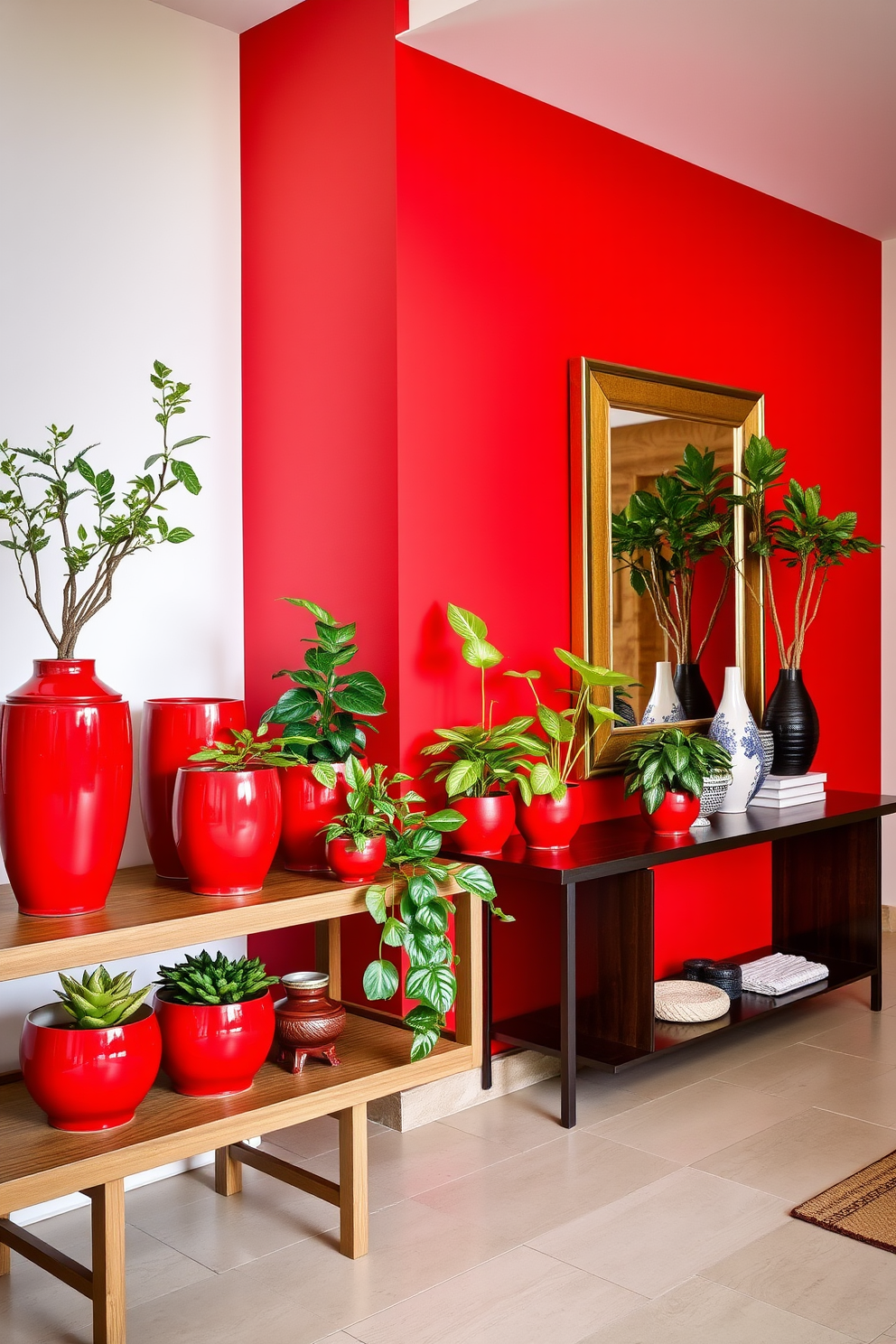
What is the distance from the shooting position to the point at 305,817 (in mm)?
2480

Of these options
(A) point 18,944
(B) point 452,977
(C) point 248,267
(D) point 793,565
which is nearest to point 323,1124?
(B) point 452,977

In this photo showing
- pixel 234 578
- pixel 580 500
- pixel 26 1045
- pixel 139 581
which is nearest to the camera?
pixel 26 1045

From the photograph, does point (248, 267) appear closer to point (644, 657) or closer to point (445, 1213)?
point (644, 657)

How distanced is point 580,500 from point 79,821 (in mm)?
1729

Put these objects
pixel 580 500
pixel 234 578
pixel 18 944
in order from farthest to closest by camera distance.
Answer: pixel 580 500, pixel 234 578, pixel 18 944

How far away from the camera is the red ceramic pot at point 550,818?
2.91 metres

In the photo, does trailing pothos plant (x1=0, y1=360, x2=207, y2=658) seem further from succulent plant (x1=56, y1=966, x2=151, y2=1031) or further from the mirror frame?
the mirror frame

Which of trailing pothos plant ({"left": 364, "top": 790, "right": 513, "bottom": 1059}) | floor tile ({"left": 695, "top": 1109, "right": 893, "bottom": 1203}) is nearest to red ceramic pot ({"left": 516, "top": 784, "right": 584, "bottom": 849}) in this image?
trailing pothos plant ({"left": 364, "top": 790, "right": 513, "bottom": 1059})

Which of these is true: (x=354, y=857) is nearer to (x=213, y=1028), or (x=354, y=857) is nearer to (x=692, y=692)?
(x=213, y=1028)

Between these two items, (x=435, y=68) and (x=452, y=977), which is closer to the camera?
(x=452, y=977)

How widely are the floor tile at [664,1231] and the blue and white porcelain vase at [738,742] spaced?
1.19 metres

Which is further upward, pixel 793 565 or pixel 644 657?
pixel 793 565

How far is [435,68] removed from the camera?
2.94 meters

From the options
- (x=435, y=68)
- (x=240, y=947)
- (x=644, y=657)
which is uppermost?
(x=435, y=68)
